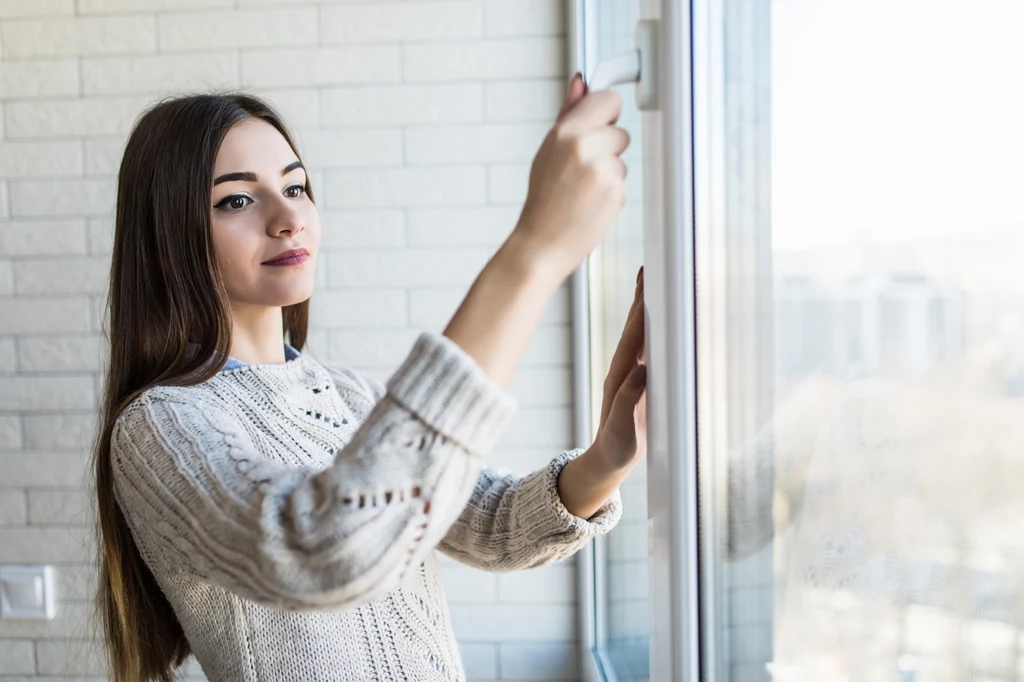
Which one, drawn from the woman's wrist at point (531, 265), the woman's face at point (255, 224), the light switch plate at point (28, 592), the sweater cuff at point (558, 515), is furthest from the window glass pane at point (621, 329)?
the light switch plate at point (28, 592)

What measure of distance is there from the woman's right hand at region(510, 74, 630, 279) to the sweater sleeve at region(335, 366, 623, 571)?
0.37m

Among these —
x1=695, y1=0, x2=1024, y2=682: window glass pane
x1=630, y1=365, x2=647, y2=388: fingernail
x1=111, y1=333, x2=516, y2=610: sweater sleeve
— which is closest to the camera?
x1=695, y1=0, x2=1024, y2=682: window glass pane

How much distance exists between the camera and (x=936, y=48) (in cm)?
36

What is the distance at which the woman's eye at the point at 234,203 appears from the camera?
91 cm

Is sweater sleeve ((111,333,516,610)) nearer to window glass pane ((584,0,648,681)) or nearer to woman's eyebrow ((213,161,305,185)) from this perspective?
window glass pane ((584,0,648,681))

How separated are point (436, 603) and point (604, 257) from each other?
22.4 inches

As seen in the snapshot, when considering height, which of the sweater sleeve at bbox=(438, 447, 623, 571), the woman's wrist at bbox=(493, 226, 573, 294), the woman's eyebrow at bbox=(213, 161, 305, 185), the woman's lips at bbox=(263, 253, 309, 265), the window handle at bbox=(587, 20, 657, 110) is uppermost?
the window handle at bbox=(587, 20, 657, 110)

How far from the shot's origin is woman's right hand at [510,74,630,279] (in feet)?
1.83

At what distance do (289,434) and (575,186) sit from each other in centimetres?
47

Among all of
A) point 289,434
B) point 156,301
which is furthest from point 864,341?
point 156,301

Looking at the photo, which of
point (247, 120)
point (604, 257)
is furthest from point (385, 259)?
point (247, 120)

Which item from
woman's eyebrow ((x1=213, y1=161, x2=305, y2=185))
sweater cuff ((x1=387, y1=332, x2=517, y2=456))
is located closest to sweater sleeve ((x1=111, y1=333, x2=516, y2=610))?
sweater cuff ((x1=387, y1=332, x2=517, y2=456))

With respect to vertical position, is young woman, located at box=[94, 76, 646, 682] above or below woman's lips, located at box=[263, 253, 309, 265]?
below

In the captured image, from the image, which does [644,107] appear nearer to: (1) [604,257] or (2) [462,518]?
(2) [462,518]
